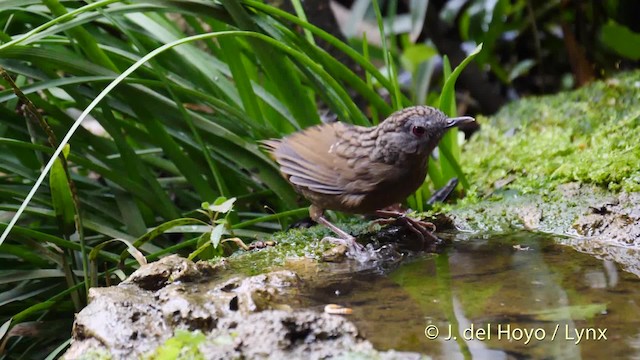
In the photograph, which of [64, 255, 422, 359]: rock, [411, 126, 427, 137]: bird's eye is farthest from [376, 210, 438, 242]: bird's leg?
[64, 255, 422, 359]: rock

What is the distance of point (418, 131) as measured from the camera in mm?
2391

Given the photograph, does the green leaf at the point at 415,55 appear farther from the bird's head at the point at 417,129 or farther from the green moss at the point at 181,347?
the green moss at the point at 181,347

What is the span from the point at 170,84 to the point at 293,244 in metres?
0.81

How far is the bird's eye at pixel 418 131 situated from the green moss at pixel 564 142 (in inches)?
23.5

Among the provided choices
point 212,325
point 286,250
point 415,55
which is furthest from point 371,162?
point 415,55

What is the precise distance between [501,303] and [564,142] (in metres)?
1.65

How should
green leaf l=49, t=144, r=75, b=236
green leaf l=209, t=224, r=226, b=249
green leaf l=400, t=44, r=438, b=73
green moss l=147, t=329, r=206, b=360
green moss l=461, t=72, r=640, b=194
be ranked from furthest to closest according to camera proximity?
1. green leaf l=400, t=44, r=438, b=73
2. green moss l=461, t=72, r=640, b=194
3. green leaf l=49, t=144, r=75, b=236
4. green leaf l=209, t=224, r=226, b=249
5. green moss l=147, t=329, r=206, b=360

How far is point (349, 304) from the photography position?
1.73 meters

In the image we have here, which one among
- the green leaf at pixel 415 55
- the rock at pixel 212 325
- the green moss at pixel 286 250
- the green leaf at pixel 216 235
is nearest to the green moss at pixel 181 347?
the rock at pixel 212 325

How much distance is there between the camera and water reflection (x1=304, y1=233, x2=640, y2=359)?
1474 mm

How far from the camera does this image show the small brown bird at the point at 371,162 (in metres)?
2.38

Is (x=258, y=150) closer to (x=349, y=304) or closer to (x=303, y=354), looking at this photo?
(x=349, y=304)

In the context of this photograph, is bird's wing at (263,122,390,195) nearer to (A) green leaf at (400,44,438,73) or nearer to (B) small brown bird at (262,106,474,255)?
(B) small brown bird at (262,106,474,255)

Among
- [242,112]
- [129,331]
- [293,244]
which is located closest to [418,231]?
[293,244]
